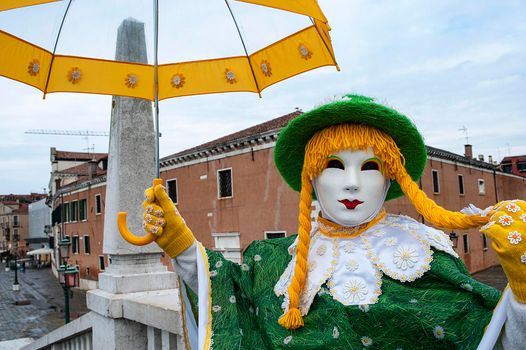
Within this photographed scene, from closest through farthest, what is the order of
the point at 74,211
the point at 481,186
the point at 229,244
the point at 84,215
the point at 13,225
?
the point at 229,244 < the point at 481,186 < the point at 84,215 < the point at 74,211 < the point at 13,225

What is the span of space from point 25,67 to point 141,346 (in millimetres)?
2236

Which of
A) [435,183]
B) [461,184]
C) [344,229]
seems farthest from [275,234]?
[344,229]

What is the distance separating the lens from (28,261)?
51312 mm

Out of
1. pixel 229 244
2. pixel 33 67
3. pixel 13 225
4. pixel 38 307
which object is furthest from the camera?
pixel 13 225

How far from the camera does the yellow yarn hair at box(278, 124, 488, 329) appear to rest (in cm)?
214

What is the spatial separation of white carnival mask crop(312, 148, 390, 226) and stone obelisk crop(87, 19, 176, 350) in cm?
200

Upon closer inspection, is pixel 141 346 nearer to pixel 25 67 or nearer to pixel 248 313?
pixel 248 313

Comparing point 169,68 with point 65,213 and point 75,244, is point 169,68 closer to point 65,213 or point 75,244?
point 75,244

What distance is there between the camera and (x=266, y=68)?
9.87 ft

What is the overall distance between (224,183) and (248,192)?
1715 mm

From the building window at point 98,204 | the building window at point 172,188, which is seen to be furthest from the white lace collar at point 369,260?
the building window at point 98,204

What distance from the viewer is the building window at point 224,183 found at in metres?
18.8

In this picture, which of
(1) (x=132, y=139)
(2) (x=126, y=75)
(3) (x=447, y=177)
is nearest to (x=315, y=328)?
(2) (x=126, y=75)

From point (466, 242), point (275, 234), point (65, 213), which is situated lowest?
point (466, 242)
